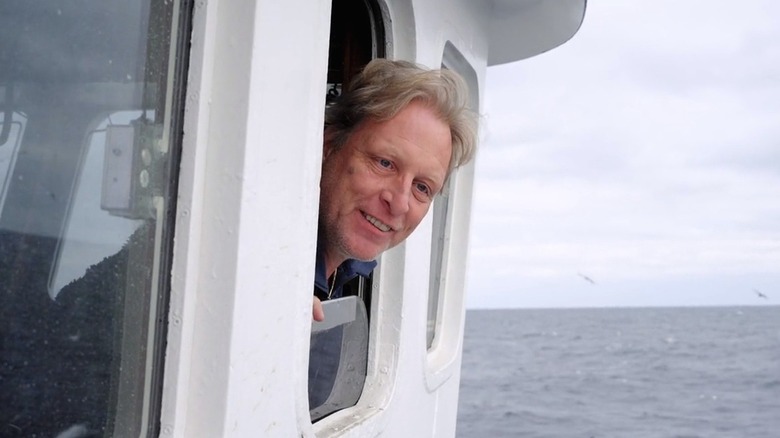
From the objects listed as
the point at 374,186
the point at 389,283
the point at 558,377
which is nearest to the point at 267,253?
the point at 374,186

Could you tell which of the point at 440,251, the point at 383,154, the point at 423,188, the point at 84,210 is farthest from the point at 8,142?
the point at 440,251

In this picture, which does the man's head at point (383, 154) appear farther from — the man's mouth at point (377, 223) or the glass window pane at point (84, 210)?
the glass window pane at point (84, 210)

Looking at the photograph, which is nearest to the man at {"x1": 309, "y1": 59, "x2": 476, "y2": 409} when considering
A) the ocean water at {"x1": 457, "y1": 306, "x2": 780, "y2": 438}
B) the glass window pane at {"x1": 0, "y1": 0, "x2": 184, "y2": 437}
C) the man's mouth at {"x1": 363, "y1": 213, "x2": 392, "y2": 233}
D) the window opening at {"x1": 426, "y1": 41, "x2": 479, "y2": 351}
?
the man's mouth at {"x1": 363, "y1": 213, "x2": 392, "y2": 233}

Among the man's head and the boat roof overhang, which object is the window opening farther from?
the man's head

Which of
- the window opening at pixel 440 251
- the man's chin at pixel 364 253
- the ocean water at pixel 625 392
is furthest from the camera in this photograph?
the ocean water at pixel 625 392

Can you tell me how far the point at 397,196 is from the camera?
176cm

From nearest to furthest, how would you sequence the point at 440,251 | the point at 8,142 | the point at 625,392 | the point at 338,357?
the point at 8,142
the point at 338,357
the point at 440,251
the point at 625,392

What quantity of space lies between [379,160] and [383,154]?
2cm

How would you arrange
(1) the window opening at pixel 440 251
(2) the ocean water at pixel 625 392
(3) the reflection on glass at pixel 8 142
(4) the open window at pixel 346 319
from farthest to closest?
(2) the ocean water at pixel 625 392 < (1) the window opening at pixel 440 251 < (4) the open window at pixel 346 319 < (3) the reflection on glass at pixel 8 142

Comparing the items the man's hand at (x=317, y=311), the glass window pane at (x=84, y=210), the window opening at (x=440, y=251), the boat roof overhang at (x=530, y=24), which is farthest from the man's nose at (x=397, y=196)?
the boat roof overhang at (x=530, y=24)

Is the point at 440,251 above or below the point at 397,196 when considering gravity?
below

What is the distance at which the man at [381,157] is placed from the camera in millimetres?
1771

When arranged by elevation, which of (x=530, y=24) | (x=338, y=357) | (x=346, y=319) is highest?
(x=530, y=24)

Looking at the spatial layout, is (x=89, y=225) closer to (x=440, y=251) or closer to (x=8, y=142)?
(x=8, y=142)
